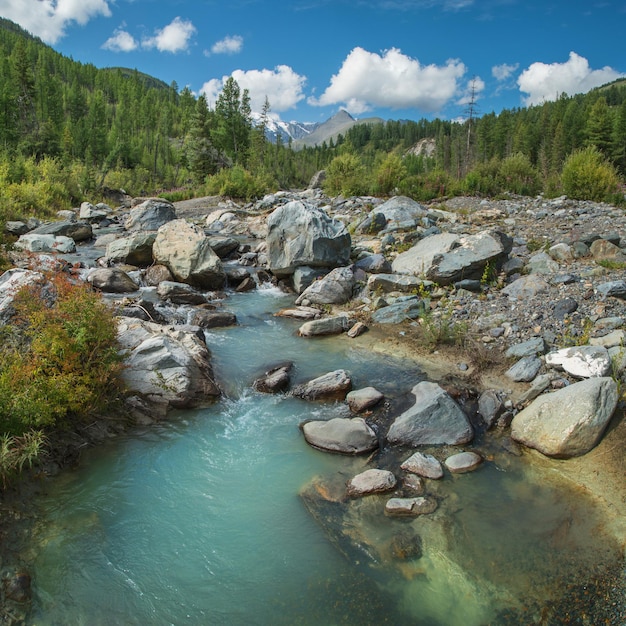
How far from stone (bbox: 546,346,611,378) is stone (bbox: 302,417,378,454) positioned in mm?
3544

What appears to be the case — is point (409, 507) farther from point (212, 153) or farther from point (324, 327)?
point (212, 153)

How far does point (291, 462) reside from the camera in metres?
6.29

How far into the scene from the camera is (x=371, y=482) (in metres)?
5.66

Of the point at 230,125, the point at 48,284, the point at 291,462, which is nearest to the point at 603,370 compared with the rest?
A: the point at 291,462

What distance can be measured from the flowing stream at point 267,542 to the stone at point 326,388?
3.75 feet

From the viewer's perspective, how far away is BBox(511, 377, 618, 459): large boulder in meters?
6.07

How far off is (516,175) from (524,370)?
23.7 metres

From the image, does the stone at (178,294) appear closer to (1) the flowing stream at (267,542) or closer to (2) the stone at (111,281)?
(2) the stone at (111,281)

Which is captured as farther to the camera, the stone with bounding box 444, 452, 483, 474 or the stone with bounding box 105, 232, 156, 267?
the stone with bounding box 105, 232, 156, 267

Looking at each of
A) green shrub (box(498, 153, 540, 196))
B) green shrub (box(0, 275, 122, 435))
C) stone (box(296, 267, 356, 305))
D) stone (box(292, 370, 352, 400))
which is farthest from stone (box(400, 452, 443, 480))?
green shrub (box(498, 153, 540, 196))

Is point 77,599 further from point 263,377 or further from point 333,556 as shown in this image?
point 263,377

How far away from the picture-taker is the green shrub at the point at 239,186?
128 feet

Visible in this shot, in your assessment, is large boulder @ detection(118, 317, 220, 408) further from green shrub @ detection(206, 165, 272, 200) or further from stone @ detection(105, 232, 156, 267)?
green shrub @ detection(206, 165, 272, 200)

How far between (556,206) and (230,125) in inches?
1868
